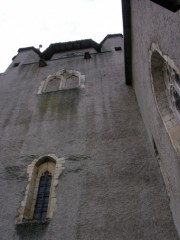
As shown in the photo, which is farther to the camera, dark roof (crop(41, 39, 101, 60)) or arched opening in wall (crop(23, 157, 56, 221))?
dark roof (crop(41, 39, 101, 60))

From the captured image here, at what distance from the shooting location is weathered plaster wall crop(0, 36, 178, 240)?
5941 millimetres

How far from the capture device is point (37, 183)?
7.50 metres

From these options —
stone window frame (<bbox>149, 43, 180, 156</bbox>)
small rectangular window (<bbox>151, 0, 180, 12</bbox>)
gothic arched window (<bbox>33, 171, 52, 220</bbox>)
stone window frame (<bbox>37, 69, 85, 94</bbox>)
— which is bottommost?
small rectangular window (<bbox>151, 0, 180, 12</bbox>)

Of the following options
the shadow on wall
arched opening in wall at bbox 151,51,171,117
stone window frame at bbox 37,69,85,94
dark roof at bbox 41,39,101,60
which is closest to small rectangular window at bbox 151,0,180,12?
arched opening in wall at bbox 151,51,171,117

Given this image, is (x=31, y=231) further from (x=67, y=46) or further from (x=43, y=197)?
(x=67, y=46)

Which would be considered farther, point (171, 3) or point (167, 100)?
point (167, 100)

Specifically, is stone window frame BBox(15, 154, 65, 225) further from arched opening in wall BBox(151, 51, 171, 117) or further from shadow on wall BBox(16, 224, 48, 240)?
arched opening in wall BBox(151, 51, 171, 117)

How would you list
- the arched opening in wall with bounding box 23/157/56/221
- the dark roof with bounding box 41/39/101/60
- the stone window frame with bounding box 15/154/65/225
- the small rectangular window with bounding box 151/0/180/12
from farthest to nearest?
the dark roof with bounding box 41/39/101/60, the arched opening in wall with bounding box 23/157/56/221, the stone window frame with bounding box 15/154/65/225, the small rectangular window with bounding box 151/0/180/12

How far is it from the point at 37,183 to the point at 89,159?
1465 mm

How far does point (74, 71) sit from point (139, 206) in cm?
823

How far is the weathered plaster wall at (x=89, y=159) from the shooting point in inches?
234

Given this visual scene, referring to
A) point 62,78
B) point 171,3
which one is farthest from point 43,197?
point 62,78

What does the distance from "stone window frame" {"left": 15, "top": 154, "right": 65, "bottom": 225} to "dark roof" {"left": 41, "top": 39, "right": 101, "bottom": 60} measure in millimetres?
12658

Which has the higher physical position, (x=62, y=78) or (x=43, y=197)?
(x=62, y=78)
